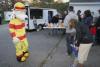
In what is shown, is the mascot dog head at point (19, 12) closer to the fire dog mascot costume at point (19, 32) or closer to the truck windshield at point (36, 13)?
the fire dog mascot costume at point (19, 32)

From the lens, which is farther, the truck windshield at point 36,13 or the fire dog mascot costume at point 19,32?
the truck windshield at point 36,13

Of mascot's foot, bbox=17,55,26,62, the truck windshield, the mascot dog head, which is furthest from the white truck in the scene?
mascot's foot, bbox=17,55,26,62

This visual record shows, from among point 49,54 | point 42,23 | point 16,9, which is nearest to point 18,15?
point 16,9

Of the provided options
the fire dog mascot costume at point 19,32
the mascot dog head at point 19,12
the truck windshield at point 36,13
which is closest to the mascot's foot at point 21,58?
the fire dog mascot costume at point 19,32

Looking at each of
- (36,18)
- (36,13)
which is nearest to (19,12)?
(36,18)

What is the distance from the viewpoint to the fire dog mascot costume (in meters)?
12.8

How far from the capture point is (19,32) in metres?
12.9

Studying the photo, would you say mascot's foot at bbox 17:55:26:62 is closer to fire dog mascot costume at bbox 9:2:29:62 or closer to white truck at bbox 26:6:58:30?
fire dog mascot costume at bbox 9:2:29:62

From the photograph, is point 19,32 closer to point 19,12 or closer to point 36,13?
point 19,12

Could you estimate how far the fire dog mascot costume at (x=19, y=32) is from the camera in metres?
12.8

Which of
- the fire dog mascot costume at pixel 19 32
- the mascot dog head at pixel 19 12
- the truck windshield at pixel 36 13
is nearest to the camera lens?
the fire dog mascot costume at pixel 19 32

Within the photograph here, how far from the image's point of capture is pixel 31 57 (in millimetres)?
14648

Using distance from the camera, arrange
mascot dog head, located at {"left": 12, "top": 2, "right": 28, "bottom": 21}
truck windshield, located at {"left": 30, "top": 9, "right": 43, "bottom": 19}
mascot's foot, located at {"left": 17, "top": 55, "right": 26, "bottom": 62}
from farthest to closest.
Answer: truck windshield, located at {"left": 30, "top": 9, "right": 43, "bottom": 19} → mascot dog head, located at {"left": 12, "top": 2, "right": 28, "bottom": 21} → mascot's foot, located at {"left": 17, "top": 55, "right": 26, "bottom": 62}

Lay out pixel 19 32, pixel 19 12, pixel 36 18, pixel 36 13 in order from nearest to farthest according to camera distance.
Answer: pixel 19 32, pixel 19 12, pixel 36 18, pixel 36 13
